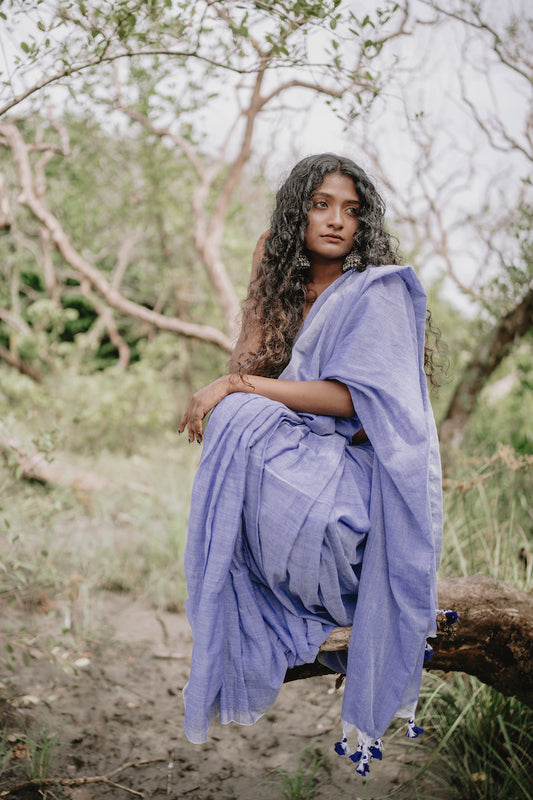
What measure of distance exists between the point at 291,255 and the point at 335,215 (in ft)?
0.70

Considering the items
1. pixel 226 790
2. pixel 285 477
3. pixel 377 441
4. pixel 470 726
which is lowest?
pixel 226 790

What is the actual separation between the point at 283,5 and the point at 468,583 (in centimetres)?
209

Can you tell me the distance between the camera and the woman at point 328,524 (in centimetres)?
191

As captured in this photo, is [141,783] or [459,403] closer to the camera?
[141,783]

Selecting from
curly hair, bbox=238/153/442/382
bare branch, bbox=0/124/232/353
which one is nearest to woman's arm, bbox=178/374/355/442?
curly hair, bbox=238/153/442/382

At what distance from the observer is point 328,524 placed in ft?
6.25

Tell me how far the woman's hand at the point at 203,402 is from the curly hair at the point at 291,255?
180 mm

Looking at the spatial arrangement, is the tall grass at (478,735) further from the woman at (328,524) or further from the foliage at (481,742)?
the woman at (328,524)

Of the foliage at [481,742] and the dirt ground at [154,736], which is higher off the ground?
the foliage at [481,742]

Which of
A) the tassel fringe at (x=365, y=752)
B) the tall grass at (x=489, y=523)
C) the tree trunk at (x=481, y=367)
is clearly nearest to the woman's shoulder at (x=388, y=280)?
the tall grass at (x=489, y=523)

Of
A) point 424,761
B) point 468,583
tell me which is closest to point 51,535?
point 424,761

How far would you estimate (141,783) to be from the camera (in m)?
2.65

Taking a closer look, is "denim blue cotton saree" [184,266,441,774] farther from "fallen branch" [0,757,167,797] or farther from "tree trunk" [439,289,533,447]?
"tree trunk" [439,289,533,447]

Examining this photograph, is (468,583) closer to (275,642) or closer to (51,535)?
(275,642)
